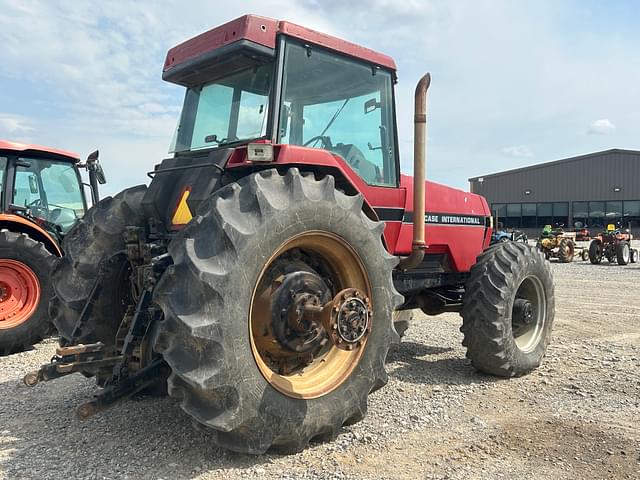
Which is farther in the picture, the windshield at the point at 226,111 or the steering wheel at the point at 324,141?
the steering wheel at the point at 324,141

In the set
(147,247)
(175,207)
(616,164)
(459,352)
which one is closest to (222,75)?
(175,207)

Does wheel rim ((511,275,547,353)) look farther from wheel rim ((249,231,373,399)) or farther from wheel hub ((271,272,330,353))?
wheel hub ((271,272,330,353))

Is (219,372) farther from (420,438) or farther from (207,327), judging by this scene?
(420,438)

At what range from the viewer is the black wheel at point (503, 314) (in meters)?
5.11

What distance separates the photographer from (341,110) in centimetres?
459

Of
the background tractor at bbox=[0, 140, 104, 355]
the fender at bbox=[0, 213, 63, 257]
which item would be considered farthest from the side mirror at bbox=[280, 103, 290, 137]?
the fender at bbox=[0, 213, 63, 257]

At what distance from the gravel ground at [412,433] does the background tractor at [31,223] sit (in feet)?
3.40

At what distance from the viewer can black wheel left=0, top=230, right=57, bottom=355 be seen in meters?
6.88

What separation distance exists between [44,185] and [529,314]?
7129mm

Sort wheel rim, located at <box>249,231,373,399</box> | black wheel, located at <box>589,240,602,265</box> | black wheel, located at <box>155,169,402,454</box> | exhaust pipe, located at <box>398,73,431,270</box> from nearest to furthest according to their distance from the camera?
black wheel, located at <box>155,169,402,454</box>
wheel rim, located at <box>249,231,373,399</box>
exhaust pipe, located at <box>398,73,431,270</box>
black wheel, located at <box>589,240,602,265</box>

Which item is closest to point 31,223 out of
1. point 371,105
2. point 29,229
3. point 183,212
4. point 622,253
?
point 29,229

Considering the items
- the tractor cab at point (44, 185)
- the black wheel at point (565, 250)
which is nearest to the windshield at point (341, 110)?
the tractor cab at point (44, 185)

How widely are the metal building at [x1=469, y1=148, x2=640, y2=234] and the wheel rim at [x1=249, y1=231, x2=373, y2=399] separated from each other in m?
32.7

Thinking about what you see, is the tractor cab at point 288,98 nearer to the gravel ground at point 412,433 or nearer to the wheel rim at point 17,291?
the gravel ground at point 412,433
